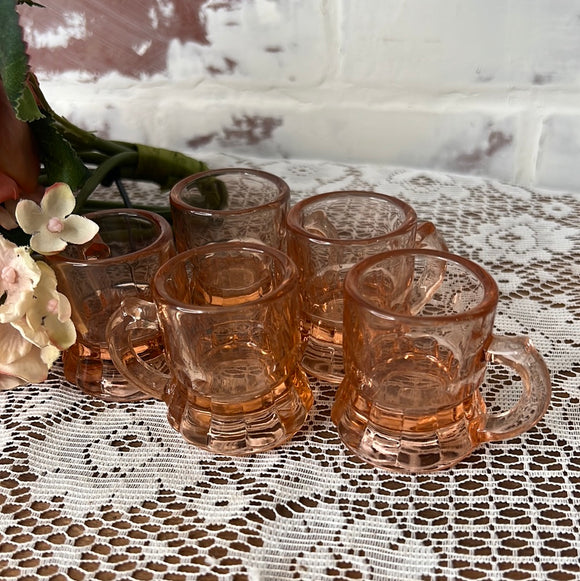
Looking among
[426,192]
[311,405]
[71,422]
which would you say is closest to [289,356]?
[311,405]

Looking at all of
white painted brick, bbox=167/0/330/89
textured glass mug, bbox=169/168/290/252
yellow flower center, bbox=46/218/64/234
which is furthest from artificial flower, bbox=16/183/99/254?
white painted brick, bbox=167/0/330/89

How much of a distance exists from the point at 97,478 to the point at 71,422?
6 centimetres

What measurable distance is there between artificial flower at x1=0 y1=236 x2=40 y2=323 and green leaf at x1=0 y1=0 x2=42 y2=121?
81 millimetres

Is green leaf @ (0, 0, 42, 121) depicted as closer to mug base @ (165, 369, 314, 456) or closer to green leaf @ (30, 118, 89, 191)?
green leaf @ (30, 118, 89, 191)

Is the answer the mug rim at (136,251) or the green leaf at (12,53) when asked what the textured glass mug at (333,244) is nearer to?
the mug rim at (136,251)

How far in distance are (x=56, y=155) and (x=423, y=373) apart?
0.27 metres

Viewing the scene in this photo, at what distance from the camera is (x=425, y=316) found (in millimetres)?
396

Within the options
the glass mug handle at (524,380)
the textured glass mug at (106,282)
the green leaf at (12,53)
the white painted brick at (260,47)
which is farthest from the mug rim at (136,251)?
the white painted brick at (260,47)

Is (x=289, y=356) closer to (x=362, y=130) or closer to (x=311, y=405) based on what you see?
(x=311, y=405)

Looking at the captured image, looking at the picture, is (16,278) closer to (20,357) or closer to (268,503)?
(20,357)

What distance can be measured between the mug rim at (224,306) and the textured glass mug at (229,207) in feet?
0.20

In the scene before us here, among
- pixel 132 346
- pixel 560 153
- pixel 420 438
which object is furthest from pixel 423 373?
pixel 560 153

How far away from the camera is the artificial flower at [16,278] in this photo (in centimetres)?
38

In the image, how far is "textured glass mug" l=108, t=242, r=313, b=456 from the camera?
1.31ft
